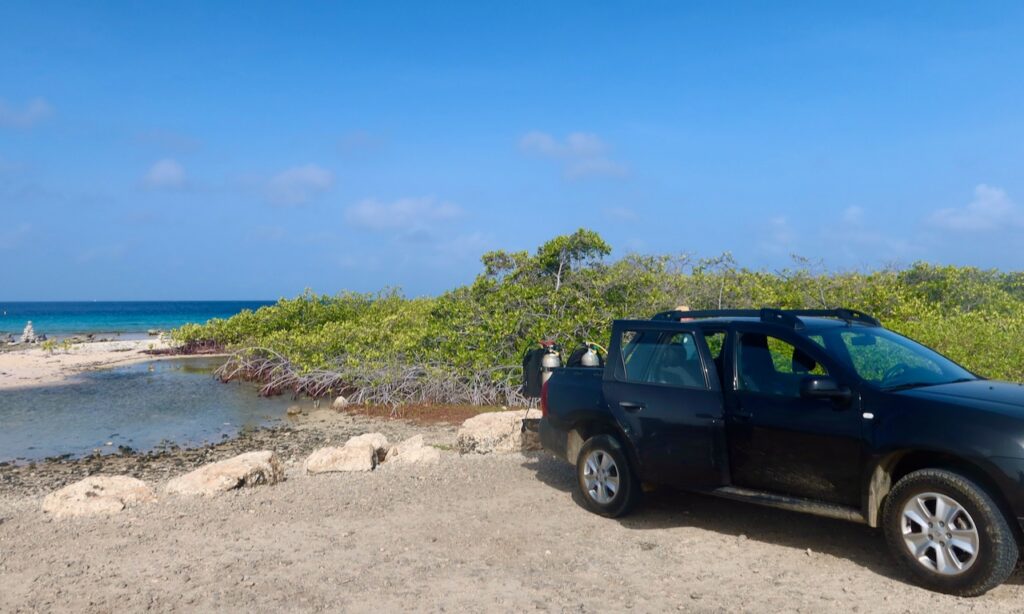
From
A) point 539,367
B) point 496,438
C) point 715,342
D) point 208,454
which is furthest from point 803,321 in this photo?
point 208,454

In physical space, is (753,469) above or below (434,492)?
above

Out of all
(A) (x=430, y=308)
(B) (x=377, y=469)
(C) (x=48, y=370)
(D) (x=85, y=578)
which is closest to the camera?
(D) (x=85, y=578)

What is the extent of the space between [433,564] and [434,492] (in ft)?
8.12

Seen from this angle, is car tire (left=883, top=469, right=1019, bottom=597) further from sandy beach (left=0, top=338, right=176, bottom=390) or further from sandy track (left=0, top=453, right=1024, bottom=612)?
sandy beach (left=0, top=338, right=176, bottom=390)

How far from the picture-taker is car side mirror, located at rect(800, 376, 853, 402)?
559 centimetres

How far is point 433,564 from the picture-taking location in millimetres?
6152

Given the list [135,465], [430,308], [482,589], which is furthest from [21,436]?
[482,589]

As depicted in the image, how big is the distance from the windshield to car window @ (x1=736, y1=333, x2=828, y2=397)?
0.23 m

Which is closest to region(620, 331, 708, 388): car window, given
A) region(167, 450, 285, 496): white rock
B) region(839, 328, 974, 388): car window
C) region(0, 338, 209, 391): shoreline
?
region(839, 328, 974, 388): car window

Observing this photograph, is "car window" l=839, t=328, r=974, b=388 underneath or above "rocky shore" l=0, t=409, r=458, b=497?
above

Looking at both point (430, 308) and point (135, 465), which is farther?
point (430, 308)

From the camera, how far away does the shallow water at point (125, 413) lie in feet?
48.0

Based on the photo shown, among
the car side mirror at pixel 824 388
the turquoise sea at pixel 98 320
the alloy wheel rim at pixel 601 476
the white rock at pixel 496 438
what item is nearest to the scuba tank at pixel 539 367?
the alloy wheel rim at pixel 601 476

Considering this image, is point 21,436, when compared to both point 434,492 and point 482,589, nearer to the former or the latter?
point 434,492
